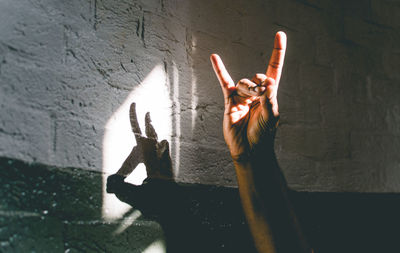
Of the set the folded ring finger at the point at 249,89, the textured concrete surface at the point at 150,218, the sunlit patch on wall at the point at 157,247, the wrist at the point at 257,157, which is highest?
the folded ring finger at the point at 249,89

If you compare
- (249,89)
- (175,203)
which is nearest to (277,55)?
(249,89)

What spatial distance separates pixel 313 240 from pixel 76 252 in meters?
0.97

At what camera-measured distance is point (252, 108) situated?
1.31m

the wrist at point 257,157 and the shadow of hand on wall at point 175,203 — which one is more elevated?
the wrist at point 257,157

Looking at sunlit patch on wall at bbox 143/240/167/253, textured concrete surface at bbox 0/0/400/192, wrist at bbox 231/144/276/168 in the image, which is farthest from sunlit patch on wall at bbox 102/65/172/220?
wrist at bbox 231/144/276/168

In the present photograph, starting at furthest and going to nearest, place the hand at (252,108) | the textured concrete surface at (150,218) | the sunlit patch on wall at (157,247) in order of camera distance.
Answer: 1. the sunlit patch on wall at (157,247)
2. the hand at (252,108)
3. the textured concrete surface at (150,218)

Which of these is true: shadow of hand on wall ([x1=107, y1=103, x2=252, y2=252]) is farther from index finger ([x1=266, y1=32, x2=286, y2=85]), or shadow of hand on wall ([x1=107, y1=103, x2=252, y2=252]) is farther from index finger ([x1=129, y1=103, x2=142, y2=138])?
index finger ([x1=266, y1=32, x2=286, y2=85])

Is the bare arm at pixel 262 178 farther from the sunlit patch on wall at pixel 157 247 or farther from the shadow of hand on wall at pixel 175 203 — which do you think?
the sunlit patch on wall at pixel 157 247

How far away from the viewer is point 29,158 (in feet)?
3.57

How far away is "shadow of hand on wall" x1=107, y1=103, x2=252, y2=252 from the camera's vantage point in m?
1.28

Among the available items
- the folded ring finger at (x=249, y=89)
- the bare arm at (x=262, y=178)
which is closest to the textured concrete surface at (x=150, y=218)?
the bare arm at (x=262, y=178)

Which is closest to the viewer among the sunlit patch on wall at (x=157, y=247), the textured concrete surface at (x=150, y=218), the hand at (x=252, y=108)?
the textured concrete surface at (x=150, y=218)

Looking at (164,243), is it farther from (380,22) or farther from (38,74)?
(380,22)

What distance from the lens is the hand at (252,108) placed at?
3.79ft
